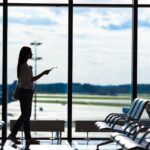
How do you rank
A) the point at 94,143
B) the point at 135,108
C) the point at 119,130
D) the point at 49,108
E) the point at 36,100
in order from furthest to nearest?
the point at 49,108 → the point at 36,100 → the point at 94,143 → the point at 135,108 → the point at 119,130

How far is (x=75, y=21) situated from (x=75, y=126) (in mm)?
1769

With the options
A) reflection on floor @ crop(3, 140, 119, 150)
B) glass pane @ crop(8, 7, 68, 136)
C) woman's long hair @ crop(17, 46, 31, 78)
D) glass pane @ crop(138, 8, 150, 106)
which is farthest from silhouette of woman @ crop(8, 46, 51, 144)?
glass pane @ crop(138, 8, 150, 106)

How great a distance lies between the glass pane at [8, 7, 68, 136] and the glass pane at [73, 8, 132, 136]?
22cm

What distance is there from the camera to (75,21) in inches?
360

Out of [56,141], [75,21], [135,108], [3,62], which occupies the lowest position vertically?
[56,141]

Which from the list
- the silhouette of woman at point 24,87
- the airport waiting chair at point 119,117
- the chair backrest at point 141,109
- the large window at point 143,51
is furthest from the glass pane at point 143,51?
the silhouette of woman at point 24,87

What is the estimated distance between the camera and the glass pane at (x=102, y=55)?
9.16m

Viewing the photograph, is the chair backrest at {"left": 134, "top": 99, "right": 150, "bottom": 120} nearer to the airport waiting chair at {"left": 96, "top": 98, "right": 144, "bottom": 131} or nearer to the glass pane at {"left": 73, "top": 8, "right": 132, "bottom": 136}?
the airport waiting chair at {"left": 96, "top": 98, "right": 144, "bottom": 131}

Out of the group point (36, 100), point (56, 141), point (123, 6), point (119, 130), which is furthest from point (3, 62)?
point (119, 130)

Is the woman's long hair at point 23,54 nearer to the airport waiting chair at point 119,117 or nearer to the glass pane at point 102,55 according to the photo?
the airport waiting chair at point 119,117

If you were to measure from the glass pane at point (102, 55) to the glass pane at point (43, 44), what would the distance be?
22 centimetres

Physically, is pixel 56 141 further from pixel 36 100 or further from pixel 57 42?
pixel 57 42

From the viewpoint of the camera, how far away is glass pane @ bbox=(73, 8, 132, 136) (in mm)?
9164

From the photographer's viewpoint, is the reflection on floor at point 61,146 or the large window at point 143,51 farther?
the large window at point 143,51
